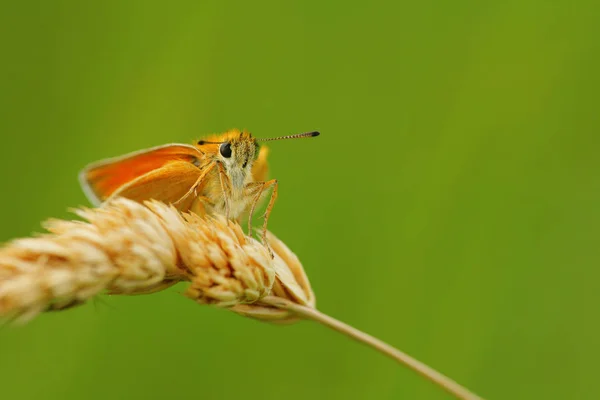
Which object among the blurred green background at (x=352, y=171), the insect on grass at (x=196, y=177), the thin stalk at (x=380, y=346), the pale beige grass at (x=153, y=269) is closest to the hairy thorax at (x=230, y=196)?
the insect on grass at (x=196, y=177)

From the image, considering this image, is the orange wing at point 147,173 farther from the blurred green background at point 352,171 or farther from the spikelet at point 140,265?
the spikelet at point 140,265

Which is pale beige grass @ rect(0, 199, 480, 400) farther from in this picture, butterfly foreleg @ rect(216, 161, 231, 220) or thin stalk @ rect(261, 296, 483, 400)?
butterfly foreleg @ rect(216, 161, 231, 220)

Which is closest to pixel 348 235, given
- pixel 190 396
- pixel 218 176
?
pixel 218 176

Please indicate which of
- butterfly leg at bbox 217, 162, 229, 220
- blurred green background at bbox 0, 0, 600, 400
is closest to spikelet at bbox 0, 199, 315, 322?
blurred green background at bbox 0, 0, 600, 400

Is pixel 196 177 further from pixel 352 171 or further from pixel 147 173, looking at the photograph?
pixel 352 171

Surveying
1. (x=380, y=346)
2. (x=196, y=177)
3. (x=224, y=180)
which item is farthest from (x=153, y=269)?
(x=196, y=177)
